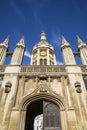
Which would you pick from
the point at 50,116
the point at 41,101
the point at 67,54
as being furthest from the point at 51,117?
the point at 67,54

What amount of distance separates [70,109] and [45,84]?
295cm

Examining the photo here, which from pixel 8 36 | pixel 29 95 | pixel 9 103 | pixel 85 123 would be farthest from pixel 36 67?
pixel 8 36

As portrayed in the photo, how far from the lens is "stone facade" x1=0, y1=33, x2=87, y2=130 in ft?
30.2

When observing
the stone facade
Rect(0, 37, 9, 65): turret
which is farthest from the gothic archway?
Rect(0, 37, 9, 65): turret

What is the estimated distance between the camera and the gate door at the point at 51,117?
31.5ft

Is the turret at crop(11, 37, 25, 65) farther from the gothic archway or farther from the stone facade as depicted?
the gothic archway

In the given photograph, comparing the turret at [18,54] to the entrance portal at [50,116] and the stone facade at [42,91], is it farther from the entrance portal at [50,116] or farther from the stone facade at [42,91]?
the entrance portal at [50,116]

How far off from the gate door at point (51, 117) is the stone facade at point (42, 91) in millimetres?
398

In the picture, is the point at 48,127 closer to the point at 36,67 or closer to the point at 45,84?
the point at 45,84

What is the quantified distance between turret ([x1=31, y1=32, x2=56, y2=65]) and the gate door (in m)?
10.2

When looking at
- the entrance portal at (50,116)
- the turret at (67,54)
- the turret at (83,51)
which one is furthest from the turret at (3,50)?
the turret at (83,51)

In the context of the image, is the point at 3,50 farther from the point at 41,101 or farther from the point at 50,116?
the point at 50,116

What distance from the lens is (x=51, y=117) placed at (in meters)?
10.0

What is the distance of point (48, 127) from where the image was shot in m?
9.55
